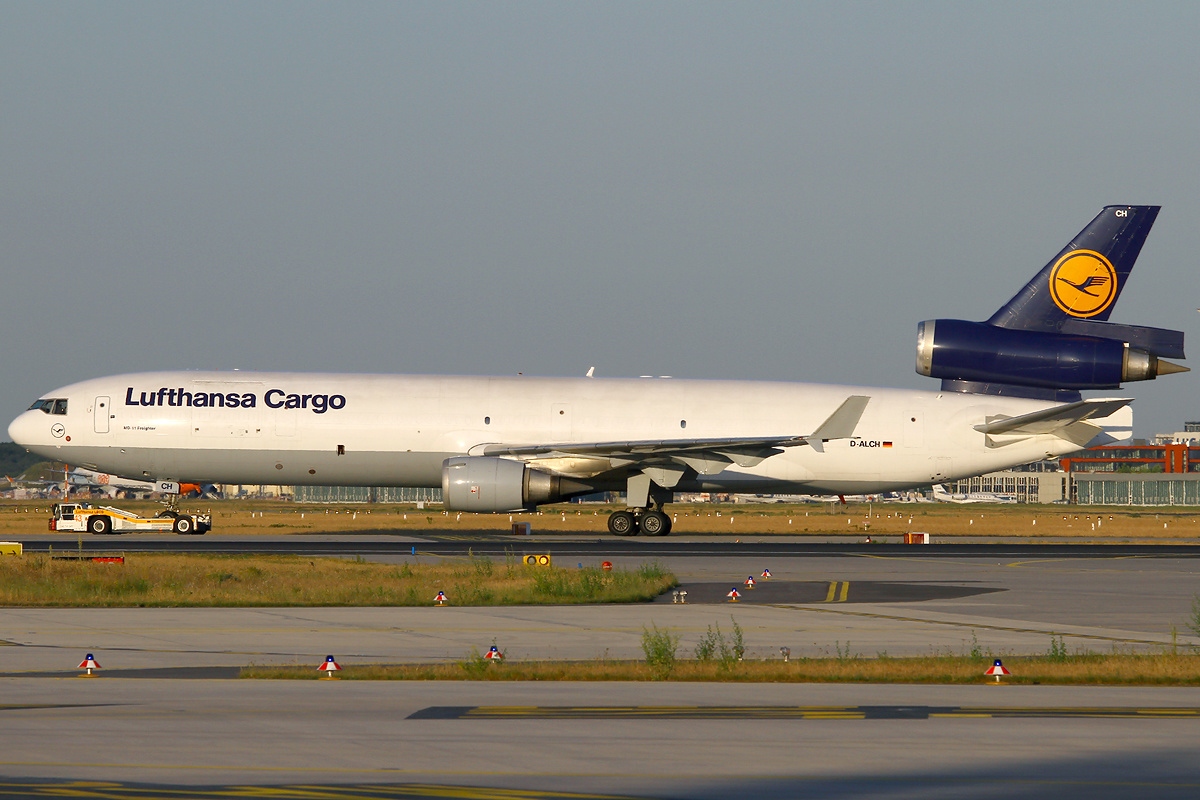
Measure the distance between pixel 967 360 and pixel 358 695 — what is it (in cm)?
3208

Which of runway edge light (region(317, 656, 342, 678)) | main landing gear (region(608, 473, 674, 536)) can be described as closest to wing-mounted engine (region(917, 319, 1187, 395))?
main landing gear (region(608, 473, 674, 536))

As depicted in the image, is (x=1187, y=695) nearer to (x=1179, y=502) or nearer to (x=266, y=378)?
(x=266, y=378)

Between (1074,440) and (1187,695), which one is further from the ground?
(1074,440)

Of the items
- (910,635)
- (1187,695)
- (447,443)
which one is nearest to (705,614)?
(910,635)

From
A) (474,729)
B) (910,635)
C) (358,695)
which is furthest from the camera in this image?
(910,635)

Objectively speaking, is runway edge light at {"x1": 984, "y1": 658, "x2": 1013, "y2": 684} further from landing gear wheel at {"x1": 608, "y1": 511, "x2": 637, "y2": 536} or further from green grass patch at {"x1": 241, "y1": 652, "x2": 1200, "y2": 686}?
landing gear wheel at {"x1": 608, "y1": 511, "x2": 637, "y2": 536}

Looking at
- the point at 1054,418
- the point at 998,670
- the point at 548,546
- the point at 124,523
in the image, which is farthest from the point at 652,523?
the point at 998,670

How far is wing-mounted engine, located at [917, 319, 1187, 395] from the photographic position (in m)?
39.5

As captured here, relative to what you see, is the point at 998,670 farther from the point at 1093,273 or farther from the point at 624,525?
the point at 1093,273

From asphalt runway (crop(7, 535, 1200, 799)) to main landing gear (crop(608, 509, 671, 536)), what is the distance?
18.3 meters

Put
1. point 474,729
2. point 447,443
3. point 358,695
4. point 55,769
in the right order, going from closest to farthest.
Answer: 1. point 55,769
2. point 474,729
3. point 358,695
4. point 447,443

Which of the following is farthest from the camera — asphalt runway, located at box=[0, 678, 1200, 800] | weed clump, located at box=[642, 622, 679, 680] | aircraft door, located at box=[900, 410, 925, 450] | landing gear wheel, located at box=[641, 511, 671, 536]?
aircraft door, located at box=[900, 410, 925, 450]

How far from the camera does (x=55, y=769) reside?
9.05m

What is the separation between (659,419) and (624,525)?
3394mm
